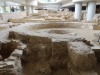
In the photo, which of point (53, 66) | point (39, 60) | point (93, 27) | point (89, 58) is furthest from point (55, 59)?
point (93, 27)

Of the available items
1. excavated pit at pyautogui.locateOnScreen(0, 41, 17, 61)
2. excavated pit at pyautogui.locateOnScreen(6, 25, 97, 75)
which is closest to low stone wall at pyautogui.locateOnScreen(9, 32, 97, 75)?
excavated pit at pyautogui.locateOnScreen(6, 25, 97, 75)

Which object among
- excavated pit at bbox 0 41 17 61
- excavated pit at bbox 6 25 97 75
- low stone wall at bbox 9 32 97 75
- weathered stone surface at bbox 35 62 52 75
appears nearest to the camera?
low stone wall at bbox 9 32 97 75

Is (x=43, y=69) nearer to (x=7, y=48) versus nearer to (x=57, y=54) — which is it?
(x=57, y=54)

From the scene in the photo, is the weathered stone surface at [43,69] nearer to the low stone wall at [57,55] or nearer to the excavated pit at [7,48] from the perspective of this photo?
the low stone wall at [57,55]

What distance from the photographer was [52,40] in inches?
159

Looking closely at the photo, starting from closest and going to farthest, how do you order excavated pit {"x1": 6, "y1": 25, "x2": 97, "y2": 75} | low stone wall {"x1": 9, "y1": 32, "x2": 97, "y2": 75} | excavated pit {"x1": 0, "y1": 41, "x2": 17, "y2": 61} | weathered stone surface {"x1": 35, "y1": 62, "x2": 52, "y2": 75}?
low stone wall {"x1": 9, "y1": 32, "x2": 97, "y2": 75} < excavated pit {"x1": 6, "y1": 25, "x2": 97, "y2": 75} < weathered stone surface {"x1": 35, "y1": 62, "x2": 52, "y2": 75} < excavated pit {"x1": 0, "y1": 41, "x2": 17, "y2": 61}

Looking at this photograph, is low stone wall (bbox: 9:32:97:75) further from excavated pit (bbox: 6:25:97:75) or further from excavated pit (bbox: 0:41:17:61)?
excavated pit (bbox: 0:41:17:61)

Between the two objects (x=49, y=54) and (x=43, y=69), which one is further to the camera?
(x=49, y=54)

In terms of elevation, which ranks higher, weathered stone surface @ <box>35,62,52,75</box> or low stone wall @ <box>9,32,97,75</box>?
low stone wall @ <box>9,32,97,75</box>

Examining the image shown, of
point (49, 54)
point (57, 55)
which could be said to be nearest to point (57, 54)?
point (57, 55)

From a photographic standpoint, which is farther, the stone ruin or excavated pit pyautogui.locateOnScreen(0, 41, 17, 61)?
excavated pit pyautogui.locateOnScreen(0, 41, 17, 61)

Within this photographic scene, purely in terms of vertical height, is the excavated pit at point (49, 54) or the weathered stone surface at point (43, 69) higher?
the excavated pit at point (49, 54)

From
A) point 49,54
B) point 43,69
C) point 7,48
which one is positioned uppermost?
point 7,48

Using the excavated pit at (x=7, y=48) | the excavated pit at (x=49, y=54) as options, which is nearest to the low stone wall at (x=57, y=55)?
the excavated pit at (x=49, y=54)
